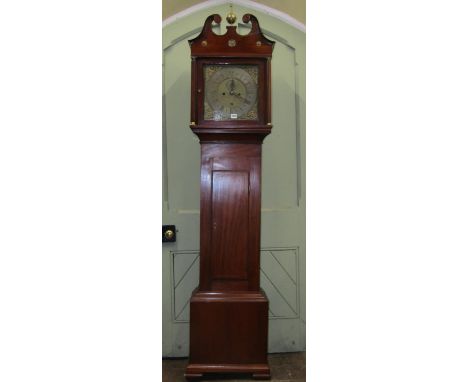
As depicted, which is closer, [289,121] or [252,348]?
[252,348]

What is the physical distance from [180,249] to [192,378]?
0.67 metres

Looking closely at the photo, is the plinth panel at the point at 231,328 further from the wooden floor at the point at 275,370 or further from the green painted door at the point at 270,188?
the green painted door at the point at 270,188

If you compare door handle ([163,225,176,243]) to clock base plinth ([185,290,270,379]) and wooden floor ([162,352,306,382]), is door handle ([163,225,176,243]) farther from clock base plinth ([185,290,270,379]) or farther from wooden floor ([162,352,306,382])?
wooden floor ([162,352,306,382])

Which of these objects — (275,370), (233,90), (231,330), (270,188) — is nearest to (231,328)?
(231,330)

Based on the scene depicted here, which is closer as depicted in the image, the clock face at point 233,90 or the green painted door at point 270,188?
the clock face at point 233,90

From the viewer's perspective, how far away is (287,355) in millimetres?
2033

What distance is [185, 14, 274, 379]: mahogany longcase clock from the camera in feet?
5.24

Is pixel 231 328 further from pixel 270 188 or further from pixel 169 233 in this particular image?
pixel 270 188

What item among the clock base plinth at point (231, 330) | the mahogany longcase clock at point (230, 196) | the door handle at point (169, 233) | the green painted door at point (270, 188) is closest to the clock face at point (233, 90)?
the mahogany longcase clock at point (230, 196)

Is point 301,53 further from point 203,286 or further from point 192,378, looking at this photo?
point 192,378

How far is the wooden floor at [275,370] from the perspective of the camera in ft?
5.49

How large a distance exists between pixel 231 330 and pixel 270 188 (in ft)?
2.71

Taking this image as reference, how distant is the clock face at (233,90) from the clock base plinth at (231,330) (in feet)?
2.72
